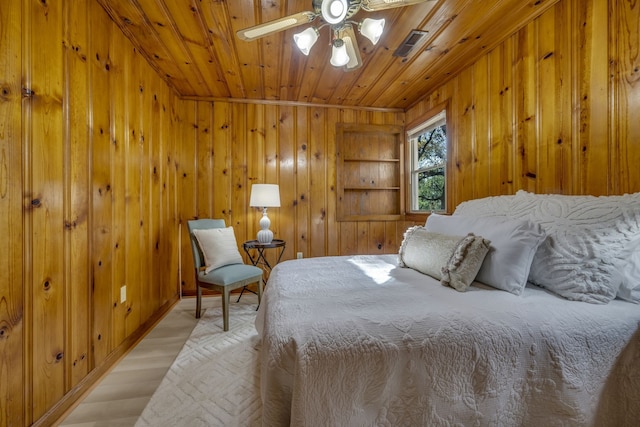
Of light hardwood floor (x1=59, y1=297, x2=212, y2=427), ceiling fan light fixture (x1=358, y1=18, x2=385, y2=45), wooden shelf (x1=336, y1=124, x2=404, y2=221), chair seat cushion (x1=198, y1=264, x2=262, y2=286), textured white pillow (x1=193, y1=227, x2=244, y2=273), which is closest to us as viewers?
light hardwood floor (x1=59, y1=297, x2=212, y2=427)

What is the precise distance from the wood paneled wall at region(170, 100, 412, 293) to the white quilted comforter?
2.40 meters

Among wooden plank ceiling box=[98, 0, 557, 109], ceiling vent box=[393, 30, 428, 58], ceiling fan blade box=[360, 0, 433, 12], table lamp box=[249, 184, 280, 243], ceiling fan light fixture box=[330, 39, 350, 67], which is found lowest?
table lamp box=[249, 184, 280, 243]

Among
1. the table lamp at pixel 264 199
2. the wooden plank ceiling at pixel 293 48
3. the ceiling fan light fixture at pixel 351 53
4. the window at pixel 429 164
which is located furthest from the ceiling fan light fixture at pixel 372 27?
the table lamp at pixel 264 199

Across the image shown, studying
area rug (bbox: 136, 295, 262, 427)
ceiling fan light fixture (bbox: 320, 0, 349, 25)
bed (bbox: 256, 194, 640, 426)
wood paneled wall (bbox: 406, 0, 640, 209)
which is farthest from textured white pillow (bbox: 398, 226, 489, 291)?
ceiling fan light fixture (bbox: 320, 0, 349, 25)

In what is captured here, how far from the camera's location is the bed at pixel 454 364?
86 centimetres

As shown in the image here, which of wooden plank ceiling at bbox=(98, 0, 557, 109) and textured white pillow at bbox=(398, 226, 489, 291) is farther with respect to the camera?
wooden plank ceiling at bbox=(98, 0, 557, 109)

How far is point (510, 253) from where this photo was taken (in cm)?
130

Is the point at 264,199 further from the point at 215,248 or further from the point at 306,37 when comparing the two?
the point at 306,37

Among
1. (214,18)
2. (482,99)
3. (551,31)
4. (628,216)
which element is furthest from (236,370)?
(551,31)

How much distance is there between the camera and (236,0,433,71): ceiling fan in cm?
142

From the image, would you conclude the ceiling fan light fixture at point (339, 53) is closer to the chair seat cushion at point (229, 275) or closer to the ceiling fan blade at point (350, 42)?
the ceiling fan blade at point (350, 42)

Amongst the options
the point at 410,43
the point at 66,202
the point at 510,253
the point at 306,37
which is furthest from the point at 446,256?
the point at 66,202

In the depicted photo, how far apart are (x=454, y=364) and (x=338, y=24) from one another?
5.74 feet

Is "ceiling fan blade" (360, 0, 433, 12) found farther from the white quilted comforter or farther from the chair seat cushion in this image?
the chair seat cushion
